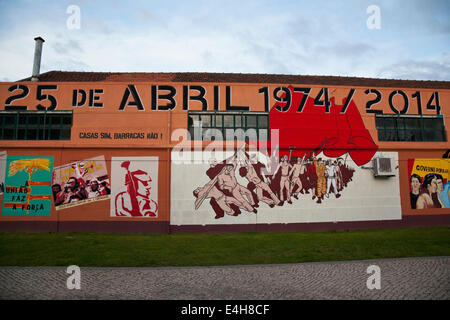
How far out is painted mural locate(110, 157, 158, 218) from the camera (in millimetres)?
13312

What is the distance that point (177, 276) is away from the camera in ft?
21.9

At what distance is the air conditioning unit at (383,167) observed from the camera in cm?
1409

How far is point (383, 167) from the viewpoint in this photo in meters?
14.2

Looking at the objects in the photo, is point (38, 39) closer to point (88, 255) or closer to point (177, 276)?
point (88, 255)

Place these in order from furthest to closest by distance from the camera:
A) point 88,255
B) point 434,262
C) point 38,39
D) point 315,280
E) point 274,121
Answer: point 38,39 < point 274,121 < point 88,255 < point 434,262 < point 315,280

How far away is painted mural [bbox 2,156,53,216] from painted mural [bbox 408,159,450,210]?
17921 millimetres

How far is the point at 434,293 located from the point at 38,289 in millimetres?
7785

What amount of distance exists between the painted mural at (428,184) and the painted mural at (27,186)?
58.8 ft

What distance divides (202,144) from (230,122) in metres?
2.02

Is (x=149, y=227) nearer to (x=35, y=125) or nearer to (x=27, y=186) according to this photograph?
(x=27, y=186)

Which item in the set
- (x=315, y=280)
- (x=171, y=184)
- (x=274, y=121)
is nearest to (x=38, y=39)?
(x=171, y=184)

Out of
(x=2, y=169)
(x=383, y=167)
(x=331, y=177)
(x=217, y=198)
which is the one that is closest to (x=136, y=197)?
(x=217, y=198)

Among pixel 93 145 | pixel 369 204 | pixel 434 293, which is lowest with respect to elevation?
pixel 434 293

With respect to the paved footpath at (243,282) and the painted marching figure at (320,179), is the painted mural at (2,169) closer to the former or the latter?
the paved footpath at (243,282)
